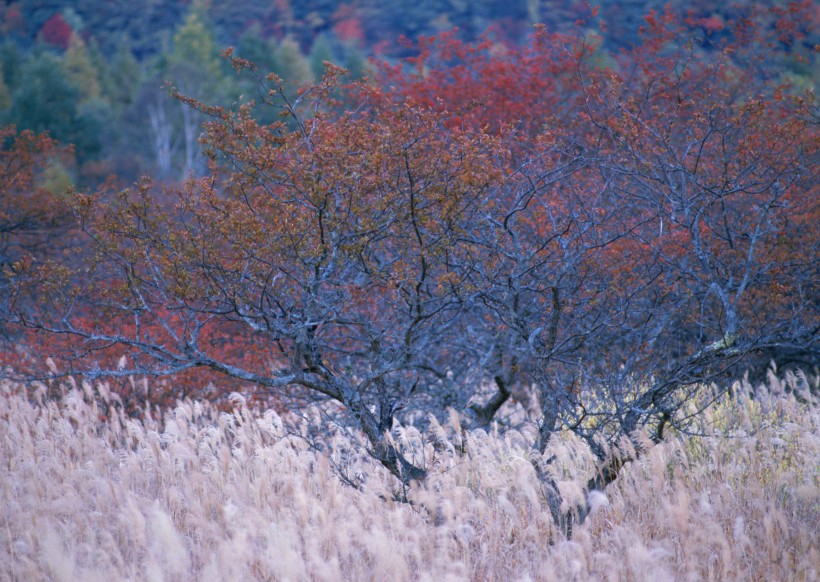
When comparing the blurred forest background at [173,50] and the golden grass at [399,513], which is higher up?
the blurred forest background at [173,50]

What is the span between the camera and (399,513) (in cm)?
486

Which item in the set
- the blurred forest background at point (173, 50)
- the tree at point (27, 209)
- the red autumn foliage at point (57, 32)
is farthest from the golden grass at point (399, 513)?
the red autumn foliage at point (57, 32)

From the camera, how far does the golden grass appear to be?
467 cm

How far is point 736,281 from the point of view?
727cm

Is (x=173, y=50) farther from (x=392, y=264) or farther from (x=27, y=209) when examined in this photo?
(x=392, y=264)

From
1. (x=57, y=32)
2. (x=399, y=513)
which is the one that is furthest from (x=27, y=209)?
(x=57, y=32)

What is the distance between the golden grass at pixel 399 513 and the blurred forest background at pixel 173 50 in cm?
1077

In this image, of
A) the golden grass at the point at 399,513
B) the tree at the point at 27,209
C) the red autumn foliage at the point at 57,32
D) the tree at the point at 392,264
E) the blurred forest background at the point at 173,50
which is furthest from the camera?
the red autumn foliage at the point at 57,32

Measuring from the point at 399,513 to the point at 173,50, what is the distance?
5590 centimetres

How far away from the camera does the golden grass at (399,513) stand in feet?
15.3

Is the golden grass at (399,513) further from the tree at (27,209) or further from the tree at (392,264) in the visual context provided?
the tree at (27,209)

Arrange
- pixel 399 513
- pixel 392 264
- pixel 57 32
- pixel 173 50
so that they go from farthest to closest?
pixel 57 32, pixel 173 50, pixel 392 264, pixel 399 513

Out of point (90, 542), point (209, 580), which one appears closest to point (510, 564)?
point (209, 580)

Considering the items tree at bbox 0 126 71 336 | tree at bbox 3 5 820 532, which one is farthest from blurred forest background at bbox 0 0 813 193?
tree at bbox 3 5 820 532
